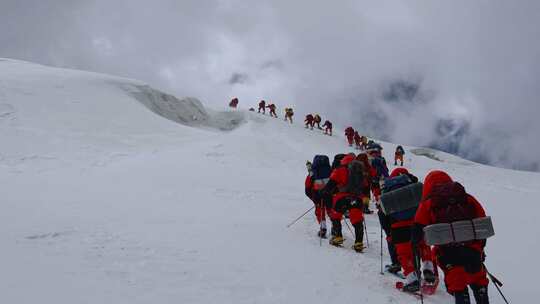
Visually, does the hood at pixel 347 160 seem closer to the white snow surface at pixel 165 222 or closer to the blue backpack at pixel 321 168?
the blue backpack at pixel 321 168

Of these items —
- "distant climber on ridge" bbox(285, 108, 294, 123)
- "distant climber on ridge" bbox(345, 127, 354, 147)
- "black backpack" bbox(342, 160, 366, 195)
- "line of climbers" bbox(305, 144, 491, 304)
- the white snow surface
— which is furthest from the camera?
"distant climber on ridge" bbox(285, 108, 294, 123)

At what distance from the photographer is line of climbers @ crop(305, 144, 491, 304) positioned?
4.20 meters

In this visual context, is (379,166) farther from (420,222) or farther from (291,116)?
(291,116)

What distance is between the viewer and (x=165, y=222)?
6.88 metres

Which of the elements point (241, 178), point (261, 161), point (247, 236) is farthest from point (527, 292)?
point (261, 161)

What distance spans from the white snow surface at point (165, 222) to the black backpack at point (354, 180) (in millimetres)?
1115

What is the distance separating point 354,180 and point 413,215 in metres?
1.68

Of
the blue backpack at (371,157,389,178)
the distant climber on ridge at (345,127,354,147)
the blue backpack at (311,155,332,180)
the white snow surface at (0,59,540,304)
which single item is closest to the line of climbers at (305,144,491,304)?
the blue backpack at (311,155,332,180)

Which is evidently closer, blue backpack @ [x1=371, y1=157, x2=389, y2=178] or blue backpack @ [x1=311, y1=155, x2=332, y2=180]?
blue backpack @ [x1=311, y1=155, x2=332, y2=180]

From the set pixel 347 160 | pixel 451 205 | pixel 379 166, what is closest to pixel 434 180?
A: pixel 451 205

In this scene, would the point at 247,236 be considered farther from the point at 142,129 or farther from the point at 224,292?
the point at 142,129

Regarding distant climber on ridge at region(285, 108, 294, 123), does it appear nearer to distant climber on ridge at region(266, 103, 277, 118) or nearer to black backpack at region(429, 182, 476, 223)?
distant climber on ridge at region(266, 103, 277, 118)

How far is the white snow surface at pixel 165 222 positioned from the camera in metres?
4.09

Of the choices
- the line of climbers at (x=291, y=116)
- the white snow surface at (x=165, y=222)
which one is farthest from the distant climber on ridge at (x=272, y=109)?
the white snow surface at (x=165, y=222)
